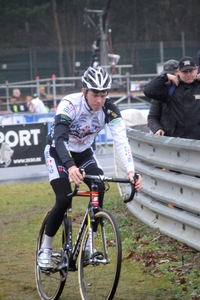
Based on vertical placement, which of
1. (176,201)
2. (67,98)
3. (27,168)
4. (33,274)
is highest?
(67,98)

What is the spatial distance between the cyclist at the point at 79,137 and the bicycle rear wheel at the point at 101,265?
358 millimetres

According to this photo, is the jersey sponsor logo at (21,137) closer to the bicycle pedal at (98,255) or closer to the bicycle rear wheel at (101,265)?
the bicycle rear wheel at (101,265)

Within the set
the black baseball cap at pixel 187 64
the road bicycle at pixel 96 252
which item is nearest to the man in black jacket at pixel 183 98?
the black baseball cap at pixel 187 64

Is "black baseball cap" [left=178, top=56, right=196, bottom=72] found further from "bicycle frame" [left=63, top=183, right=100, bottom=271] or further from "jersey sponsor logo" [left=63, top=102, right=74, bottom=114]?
"bicycle frame" [left=63, top=183, right=100, bottom=271]

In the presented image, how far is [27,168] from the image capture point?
18.1 metres

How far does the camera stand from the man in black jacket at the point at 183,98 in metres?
8.35

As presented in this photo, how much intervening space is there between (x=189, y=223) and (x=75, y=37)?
28644 mm

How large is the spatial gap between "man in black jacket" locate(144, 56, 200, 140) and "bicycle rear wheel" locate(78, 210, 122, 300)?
2.84m

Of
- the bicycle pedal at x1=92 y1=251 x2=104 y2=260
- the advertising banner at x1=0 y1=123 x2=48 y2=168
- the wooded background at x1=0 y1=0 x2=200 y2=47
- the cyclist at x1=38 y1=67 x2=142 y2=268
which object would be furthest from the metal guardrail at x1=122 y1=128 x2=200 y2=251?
the wooded background at x1=0 y1=0 x2=200 y2=47

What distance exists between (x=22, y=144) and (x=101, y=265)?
12.3m

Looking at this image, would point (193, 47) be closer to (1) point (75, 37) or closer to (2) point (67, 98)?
(1) point (75, 37)

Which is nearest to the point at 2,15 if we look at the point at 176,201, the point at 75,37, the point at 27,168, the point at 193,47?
the point at 75,37

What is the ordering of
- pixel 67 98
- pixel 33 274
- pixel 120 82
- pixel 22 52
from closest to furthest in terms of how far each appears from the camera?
1. pixel 67 98
2. pixel 33 274
3. pixel 120 82
4. pixel 22 52

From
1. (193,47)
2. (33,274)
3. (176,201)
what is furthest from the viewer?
(193,47)
